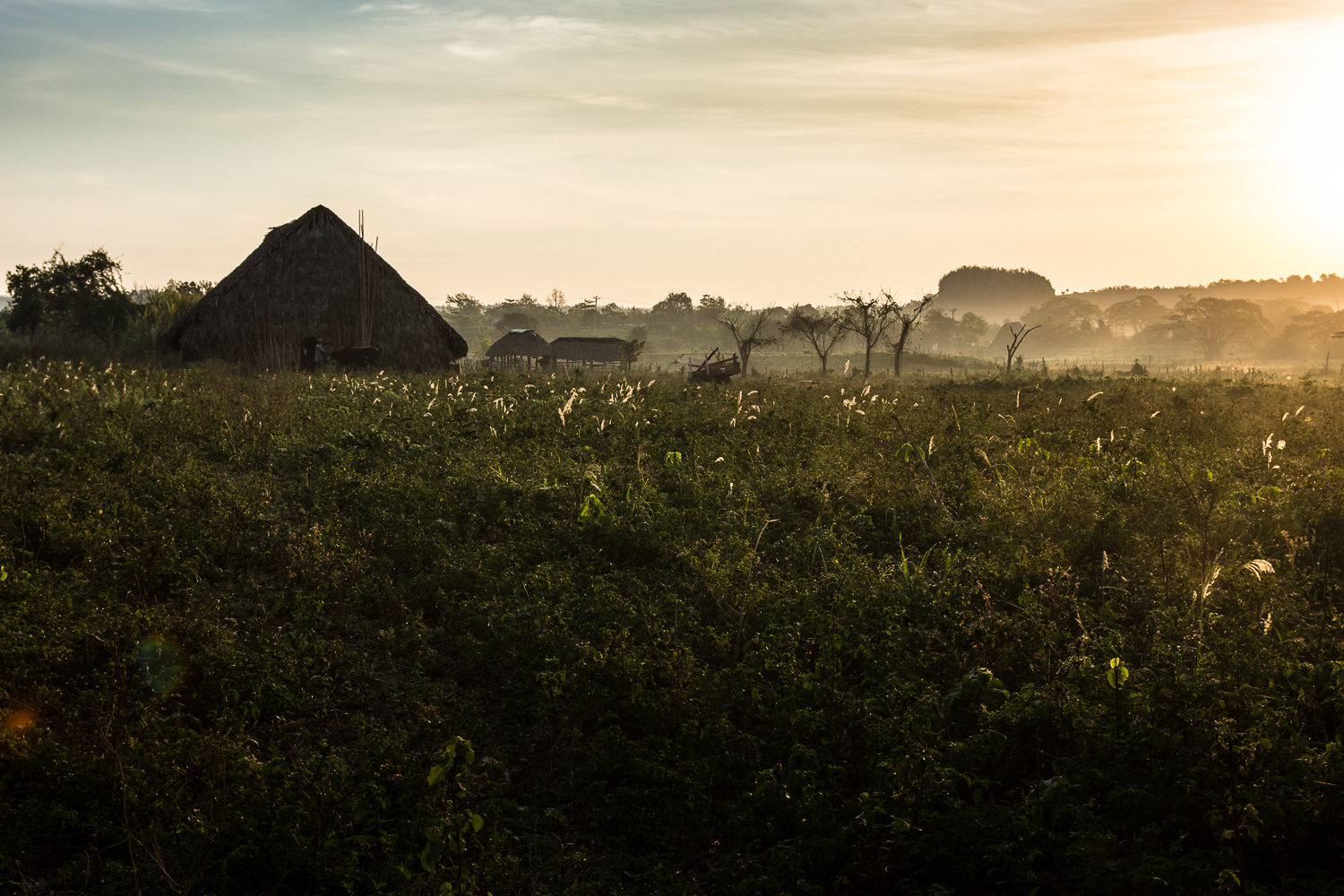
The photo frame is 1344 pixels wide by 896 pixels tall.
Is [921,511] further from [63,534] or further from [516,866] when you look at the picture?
[63,534]

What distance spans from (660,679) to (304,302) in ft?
88.9

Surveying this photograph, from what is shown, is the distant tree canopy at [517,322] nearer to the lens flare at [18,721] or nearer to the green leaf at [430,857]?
the lens flare at [18,721]

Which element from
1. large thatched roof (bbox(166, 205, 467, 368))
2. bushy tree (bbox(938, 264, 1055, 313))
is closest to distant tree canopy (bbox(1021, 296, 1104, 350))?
bushy tree (bbox(938, 264, 1055, 313))

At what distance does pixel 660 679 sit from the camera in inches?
209

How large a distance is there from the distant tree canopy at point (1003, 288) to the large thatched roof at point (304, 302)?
178092 millimetres

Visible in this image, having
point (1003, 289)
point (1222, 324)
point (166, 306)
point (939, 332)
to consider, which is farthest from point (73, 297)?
point (1003, 289)

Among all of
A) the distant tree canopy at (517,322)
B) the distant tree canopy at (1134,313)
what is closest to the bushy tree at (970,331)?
the distant tree canopy at (1134,313)

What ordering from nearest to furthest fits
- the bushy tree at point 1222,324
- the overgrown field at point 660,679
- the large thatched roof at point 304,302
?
1. the overgrown field at point 660,679
2. the large thatched roof at point 304,302
3. the bushy tree at point 1222,324

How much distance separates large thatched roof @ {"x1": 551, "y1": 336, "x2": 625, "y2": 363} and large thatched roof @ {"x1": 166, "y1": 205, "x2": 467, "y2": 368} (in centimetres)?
3116

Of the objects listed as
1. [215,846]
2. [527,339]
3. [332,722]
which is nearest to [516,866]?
[215,846]

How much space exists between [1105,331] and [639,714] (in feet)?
476

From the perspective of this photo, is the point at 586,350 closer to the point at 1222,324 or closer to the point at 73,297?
the point at 73,297

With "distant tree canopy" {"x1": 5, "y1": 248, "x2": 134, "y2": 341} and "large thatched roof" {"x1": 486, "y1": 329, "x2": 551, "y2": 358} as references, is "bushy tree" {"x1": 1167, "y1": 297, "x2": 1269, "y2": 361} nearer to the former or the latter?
"large thatched roof" {"x1": 486, "y1": 329, "x2": 551, "y2": 358}

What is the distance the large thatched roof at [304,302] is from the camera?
90.8 feet
